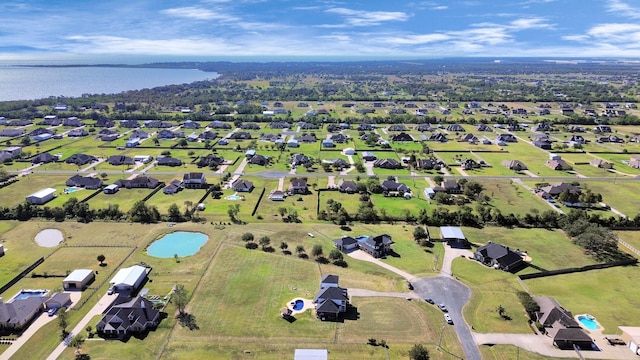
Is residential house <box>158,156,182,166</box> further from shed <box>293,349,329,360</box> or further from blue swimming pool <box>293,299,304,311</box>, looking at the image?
shed <box>293,349,329,360</box>

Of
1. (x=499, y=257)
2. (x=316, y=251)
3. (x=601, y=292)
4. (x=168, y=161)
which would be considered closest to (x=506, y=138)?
(x=499, y=257)

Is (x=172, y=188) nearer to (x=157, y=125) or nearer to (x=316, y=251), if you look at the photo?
(x=316, y=251)

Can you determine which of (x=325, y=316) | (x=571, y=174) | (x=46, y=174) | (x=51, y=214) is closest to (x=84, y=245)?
(x=51, y=214)

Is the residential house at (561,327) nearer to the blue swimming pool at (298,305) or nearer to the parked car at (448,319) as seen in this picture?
the parked car at (448,319)

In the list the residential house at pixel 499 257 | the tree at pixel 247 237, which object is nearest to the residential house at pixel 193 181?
the tree at pixel 247 237

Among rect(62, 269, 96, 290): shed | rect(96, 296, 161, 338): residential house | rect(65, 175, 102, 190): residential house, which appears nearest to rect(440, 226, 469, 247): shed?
rect(96, 296, 161, 338): residential house

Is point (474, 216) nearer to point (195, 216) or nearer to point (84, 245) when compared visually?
point (195, 216)
